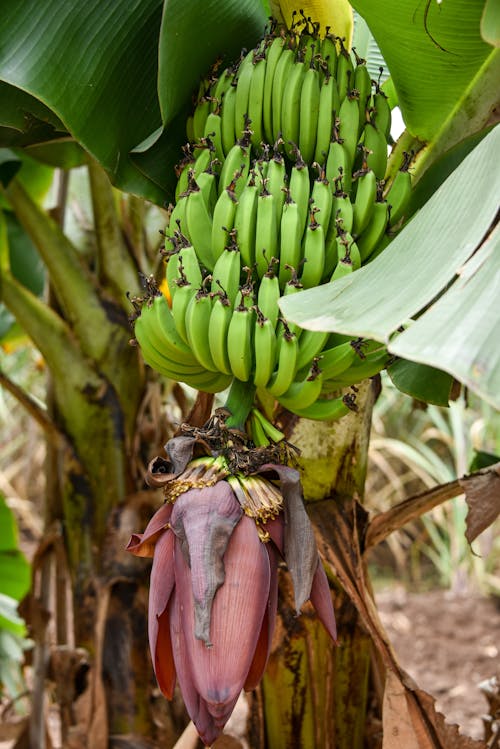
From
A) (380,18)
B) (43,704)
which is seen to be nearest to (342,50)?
(380,18)

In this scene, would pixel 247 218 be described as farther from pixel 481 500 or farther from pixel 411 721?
pixel 411 721

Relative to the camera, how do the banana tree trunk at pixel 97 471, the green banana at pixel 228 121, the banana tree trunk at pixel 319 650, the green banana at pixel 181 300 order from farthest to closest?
the banana tree trunk at pixel 97 471, the banana tree trunk at pixel 319 650, the green banana at pixel 228 121, the green banana at pixel 181 300

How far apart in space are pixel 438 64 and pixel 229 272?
36cm

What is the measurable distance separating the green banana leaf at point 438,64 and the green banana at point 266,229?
26cm

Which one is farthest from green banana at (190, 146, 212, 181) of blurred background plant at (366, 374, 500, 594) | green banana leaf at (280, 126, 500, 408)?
blurred background plant at (366, 374, 500, 594)

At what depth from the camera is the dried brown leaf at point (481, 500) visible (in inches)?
30.7

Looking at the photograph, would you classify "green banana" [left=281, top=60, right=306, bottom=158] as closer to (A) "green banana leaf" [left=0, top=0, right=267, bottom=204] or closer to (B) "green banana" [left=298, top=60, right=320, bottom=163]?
(B) "green banana" [left=298, top=60, right=320, bottom=163]

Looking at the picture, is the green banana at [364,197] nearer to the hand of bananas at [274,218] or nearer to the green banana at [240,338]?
the hand of bananas at [274,218]

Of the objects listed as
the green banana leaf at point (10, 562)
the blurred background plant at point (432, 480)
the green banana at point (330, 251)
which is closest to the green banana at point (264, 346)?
the green banana at point (330, 251)

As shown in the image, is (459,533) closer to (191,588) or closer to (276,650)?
(276,650)

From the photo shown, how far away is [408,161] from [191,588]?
468 mm

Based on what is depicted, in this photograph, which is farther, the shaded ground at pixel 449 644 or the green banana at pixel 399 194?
the shaded ground at pixel 449 644

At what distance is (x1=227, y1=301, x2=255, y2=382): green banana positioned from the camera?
64 cm

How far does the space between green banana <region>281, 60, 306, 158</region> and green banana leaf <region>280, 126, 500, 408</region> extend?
0.59ft
